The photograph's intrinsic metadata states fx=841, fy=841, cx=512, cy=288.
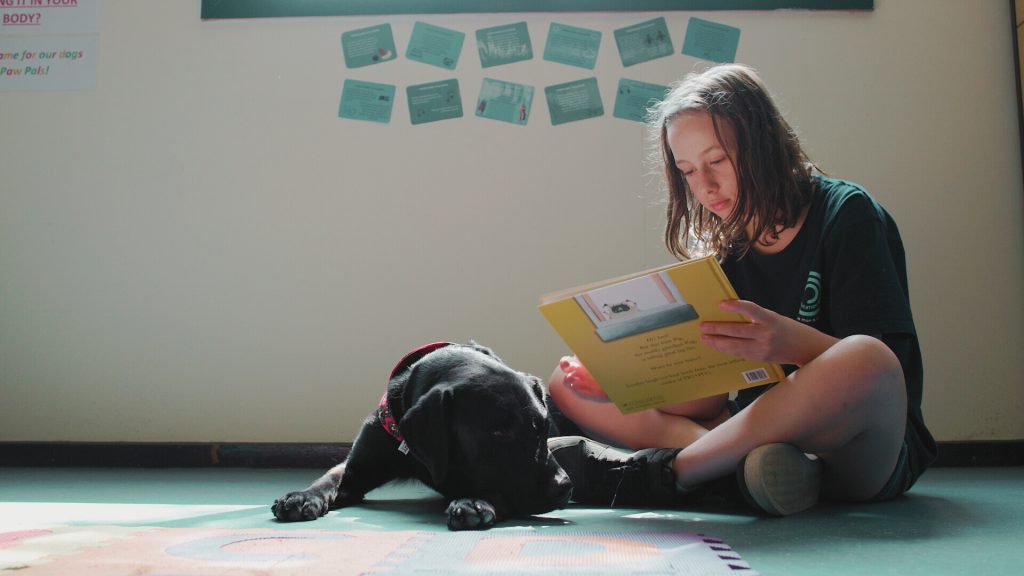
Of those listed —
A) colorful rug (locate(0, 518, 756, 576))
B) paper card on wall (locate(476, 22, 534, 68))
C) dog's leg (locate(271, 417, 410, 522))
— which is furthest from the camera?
paper card on wall (locate(476, 22, 534, 68))

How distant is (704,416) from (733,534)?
0.53 m

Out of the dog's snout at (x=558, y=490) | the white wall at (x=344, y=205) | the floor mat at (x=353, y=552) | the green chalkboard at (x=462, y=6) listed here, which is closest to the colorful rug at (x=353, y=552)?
the floor mat at (x=353, y=552)

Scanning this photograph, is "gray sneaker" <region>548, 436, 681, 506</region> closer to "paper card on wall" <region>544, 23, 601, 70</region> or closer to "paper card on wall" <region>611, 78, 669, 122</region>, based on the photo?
"paper card on wall" <region>611, 78, 669, 122</region>

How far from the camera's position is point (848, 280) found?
145cm

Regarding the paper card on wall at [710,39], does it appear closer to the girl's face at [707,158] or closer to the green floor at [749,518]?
the girl's face at [707,158]

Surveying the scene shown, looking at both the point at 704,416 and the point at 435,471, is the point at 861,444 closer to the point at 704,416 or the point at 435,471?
the point at 704,416

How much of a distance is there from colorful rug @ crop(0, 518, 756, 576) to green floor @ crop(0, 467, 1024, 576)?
8cm

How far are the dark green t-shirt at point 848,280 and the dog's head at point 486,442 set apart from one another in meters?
0.52

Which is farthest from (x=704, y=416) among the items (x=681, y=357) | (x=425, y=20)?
(x=425, y=20)

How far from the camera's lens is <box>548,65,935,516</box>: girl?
1.30m

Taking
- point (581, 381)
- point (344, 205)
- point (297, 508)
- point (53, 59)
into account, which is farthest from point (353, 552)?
point (53, 59)

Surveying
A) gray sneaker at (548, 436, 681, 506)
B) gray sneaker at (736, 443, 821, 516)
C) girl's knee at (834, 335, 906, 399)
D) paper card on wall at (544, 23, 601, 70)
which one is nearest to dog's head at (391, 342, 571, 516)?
gray sneaker at (548, 436, 681, 506)

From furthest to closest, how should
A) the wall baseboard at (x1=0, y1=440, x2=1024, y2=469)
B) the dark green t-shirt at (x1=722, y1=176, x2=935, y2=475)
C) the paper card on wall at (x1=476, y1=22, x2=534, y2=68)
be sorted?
the paper card on wall at (x1=476, y1=22, x2=534, y2=68)
the wall baseboard at (x1=0, y1=440, x2=1024, y2=469)
the dark green t-shirt at (x1=722, y1=176, x2=935, y2=475)

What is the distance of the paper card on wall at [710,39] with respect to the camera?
8.90 ft
